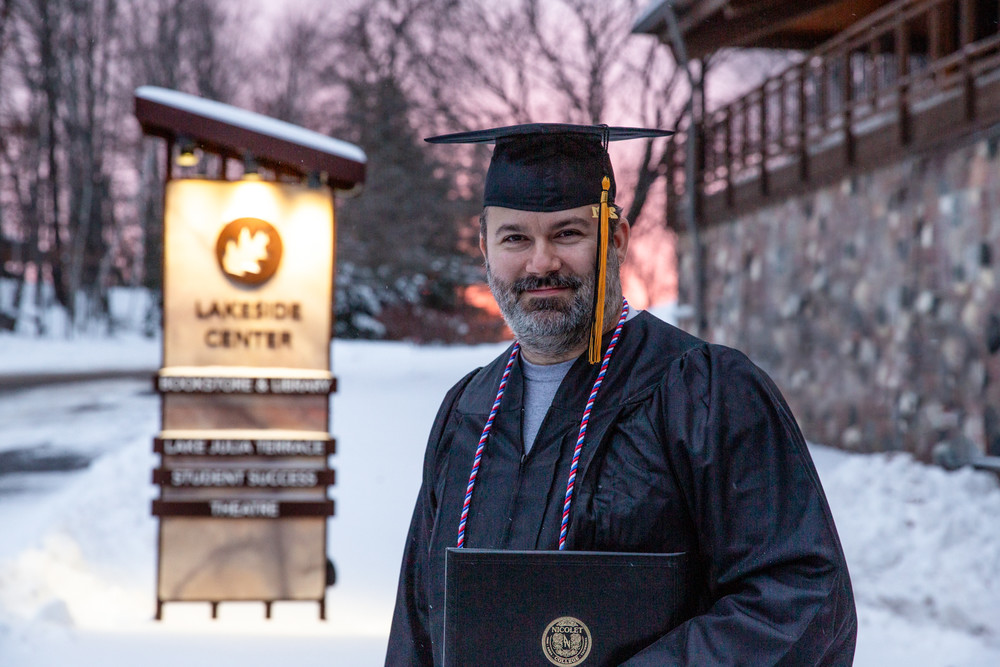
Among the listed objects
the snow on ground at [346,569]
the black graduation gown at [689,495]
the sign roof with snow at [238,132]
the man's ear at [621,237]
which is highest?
the sign roof with snow at [238,132]

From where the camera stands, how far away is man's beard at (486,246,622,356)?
209 cm

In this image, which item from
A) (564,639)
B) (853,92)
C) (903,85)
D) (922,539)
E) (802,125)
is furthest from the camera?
(853,92)

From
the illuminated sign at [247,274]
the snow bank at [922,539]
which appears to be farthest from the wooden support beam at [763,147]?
the illuminated sign at [247,274]

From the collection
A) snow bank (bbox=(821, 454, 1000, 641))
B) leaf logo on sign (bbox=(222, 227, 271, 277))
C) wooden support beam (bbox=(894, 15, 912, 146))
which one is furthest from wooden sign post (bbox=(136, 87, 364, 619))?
wooden support beam (bbox=(894, 15, 912, 146))

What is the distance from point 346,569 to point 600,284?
5506 mm

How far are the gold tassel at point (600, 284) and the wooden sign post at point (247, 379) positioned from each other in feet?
13.2

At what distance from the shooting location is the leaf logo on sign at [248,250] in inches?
235

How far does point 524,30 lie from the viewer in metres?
16.9

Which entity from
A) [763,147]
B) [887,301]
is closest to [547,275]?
[887,301]

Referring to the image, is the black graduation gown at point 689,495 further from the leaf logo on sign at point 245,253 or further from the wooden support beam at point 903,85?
the wooden support beam at point 903,85

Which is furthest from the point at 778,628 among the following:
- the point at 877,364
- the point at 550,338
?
the point at 877,364

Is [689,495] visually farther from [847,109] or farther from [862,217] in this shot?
[847,109]

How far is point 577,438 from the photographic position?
1994 mm

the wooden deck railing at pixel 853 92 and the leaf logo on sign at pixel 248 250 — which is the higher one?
the wooden deck railing at pixel 853 92
